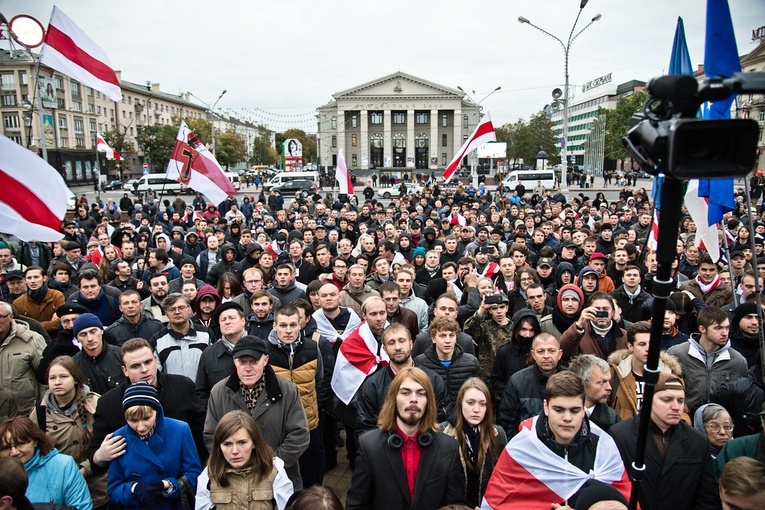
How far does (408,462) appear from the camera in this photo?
10.2 ft

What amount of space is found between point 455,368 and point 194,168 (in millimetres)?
6513

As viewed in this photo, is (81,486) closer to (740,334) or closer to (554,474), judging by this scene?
(554,474)

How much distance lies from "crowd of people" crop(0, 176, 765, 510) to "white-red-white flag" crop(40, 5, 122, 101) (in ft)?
8.89

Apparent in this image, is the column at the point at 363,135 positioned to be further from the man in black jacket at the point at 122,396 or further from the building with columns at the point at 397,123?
the man in black jacket at the point at 122,396

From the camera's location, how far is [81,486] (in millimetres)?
3289

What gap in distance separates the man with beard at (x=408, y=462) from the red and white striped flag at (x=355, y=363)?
154cm

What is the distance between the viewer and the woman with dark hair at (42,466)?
312 centimetres

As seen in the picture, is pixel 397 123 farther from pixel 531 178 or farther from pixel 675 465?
pixel 675 465

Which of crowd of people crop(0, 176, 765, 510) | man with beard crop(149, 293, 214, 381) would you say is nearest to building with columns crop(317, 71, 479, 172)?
crowd of people crop(0, 176, 765, 510)

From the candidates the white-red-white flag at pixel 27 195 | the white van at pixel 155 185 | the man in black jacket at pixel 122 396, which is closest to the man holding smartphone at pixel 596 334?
the man in black jacket at pixel 122 396

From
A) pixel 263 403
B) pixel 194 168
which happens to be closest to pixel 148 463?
pixel 263 403

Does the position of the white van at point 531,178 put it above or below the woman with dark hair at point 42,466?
above

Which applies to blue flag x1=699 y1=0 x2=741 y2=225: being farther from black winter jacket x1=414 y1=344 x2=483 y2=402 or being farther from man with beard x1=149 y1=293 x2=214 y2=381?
man with beard x1=149 y1=293 x2=214 y2=381

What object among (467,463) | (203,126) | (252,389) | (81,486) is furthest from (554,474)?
(203,126)
